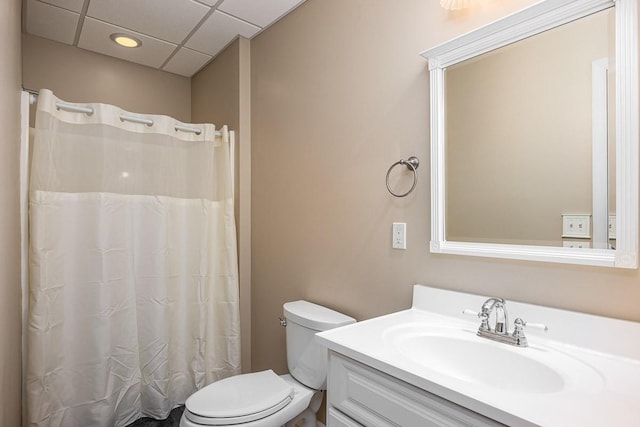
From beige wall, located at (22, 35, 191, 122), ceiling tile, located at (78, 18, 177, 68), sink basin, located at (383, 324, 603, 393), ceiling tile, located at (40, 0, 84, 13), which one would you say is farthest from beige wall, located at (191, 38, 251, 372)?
sink basin, located at (383, 324, 603, 393)

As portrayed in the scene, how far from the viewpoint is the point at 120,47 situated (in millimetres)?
2533

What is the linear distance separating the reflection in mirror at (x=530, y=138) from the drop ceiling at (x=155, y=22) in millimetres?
1277

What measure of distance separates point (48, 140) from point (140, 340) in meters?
1.16

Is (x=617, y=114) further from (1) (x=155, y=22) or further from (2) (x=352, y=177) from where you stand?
(1) (x=155, y=22)

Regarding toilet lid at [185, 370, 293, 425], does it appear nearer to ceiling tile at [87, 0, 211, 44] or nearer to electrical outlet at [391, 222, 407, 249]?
electrical outlet at [391, 222, 407, 249]

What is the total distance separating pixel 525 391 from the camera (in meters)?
0.98

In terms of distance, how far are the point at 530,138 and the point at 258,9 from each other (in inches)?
65.5

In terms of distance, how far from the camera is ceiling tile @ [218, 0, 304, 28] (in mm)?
2013

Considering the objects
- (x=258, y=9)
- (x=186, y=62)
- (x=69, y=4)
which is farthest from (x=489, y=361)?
(x=186, y=62)

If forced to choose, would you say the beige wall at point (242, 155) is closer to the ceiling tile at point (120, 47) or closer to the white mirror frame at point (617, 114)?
the ceiling tile at point (120, 47)

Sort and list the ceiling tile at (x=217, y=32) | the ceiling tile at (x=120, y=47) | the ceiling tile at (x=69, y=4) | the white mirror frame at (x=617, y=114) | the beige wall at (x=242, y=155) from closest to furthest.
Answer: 1. the white mirror frame at (x=617, y=114)
2. the ceiling tile at (x=69, y=4)
3. the ceiling tile at (x=217, y=32)
4. the ceiling tile at (x=120, y=47)
5. the beige wall at (x=242, y=155)

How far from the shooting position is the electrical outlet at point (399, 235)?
148cm

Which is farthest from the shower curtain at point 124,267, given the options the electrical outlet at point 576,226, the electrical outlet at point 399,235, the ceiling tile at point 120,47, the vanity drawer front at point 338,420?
the electrical outlet at point 576,226

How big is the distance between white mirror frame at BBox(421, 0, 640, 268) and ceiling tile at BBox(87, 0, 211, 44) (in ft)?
4.83
